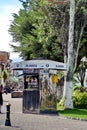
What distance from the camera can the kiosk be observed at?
2589cm

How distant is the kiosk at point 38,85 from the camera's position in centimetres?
2589

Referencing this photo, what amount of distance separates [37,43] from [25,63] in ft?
49.0

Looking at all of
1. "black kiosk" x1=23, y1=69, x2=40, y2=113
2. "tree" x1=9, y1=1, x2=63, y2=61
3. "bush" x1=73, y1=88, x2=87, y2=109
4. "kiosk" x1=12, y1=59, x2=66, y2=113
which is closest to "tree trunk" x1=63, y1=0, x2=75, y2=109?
"bush" x1=73, y1=88, x2=87, y2=109

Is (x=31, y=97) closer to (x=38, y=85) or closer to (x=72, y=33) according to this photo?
(x=38, y=85)

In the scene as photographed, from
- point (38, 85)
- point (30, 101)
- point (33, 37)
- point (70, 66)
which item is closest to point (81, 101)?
point (70, 66)

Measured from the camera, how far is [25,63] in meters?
26.2

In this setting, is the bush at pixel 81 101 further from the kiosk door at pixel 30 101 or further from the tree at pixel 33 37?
the tree at pixel 33 37

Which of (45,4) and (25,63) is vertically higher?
(45,4)

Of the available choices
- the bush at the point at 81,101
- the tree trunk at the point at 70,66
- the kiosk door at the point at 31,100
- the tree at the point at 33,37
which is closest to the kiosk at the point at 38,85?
the kiosk door at the point at 31,100

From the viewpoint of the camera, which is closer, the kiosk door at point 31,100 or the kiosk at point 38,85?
the kiosk door at point 31,100

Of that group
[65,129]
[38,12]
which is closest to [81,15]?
[38,12]

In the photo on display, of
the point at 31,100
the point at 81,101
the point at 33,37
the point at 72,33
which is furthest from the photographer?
the point at 33,37

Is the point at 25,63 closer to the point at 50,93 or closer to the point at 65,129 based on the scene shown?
the point at 50,93

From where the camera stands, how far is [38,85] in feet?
86.5
